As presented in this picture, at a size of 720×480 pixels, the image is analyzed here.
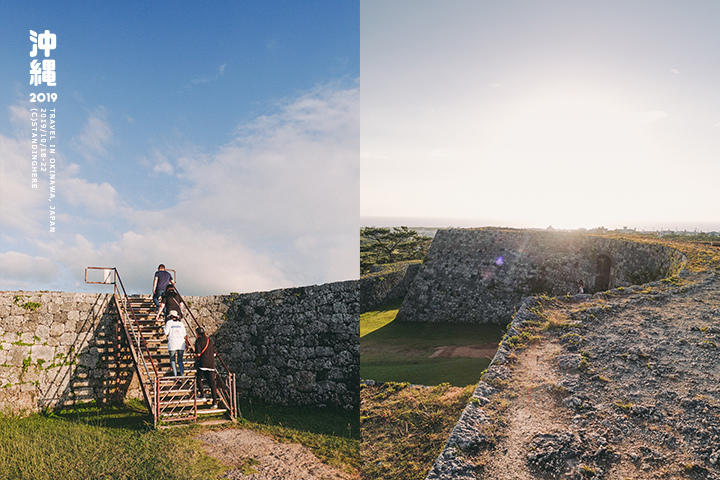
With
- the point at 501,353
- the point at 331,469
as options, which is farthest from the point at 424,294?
the point at 331,469

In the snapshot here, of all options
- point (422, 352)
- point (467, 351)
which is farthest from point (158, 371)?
point (467, 351)

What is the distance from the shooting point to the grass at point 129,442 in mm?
6062

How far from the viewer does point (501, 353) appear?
758cm

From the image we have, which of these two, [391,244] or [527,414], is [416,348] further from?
[391,244]

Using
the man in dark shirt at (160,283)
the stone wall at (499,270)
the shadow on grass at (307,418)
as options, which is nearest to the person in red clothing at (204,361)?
the shadow on grass at (307,418)

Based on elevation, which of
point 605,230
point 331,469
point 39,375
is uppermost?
point 605,230

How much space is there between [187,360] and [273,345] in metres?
2.06

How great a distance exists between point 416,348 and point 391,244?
20449 mm

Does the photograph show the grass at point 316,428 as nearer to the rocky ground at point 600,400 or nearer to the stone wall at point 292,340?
the stone wall at point 292,340

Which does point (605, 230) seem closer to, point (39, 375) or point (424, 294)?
point (424, 294)

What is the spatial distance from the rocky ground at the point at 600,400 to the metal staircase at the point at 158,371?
5.14 m

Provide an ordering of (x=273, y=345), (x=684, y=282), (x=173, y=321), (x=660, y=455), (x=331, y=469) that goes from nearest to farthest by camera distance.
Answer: (x=660, y=455) → (x=331, y=469) → (x=173, y=321) → (x=684, y=282) → (x=273, y=345)

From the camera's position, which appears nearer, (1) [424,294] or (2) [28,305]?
(2) [28,305]

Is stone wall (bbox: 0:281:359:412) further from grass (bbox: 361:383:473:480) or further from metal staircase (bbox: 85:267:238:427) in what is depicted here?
grass (bbox: 361:383:473:480)
